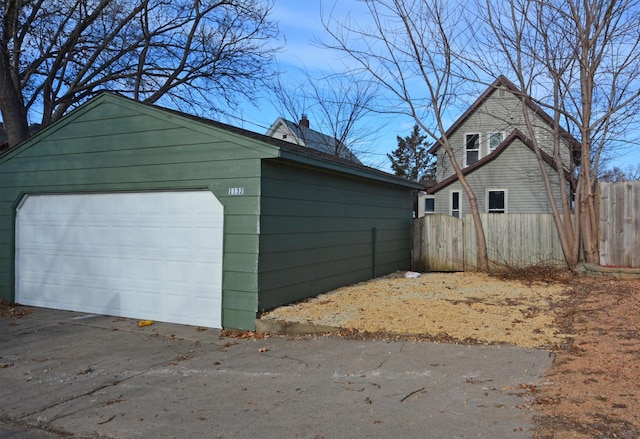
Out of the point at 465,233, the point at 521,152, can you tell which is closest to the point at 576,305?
the point at 465,233

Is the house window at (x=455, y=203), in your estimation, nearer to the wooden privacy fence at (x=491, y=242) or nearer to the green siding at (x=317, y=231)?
the wooden privacy fence at (x=491, y=242)

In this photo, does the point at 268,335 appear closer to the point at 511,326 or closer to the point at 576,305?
the point at 511,326

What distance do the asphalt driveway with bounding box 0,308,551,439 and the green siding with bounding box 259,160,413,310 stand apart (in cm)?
151

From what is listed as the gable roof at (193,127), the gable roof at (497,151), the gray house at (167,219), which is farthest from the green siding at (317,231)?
the gable roof at (497,151)

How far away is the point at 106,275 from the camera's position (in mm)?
9703

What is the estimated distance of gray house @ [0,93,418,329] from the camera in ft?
27.1

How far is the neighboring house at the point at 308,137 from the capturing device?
87.3 ft

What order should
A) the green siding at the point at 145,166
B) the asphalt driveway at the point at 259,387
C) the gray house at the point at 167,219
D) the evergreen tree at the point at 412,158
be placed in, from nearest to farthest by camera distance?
the asphalt driveway at the point at 259,387, the green siding at the point at 145,166, the gray house at the point at 167,219, the evergreen tree at the point at 412,158

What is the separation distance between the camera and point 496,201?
2072 centimetres

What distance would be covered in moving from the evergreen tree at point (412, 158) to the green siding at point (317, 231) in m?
33.2

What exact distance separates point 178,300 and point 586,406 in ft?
20.9

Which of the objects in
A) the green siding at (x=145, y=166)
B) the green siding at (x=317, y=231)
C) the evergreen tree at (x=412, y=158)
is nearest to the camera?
the green siding at (x=145, y=166)

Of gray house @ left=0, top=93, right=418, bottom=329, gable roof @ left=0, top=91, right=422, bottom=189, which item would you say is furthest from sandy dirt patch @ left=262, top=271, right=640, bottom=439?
gable roof @ left=0, top=91, right=422, bottom=189

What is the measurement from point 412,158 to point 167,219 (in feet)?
132
